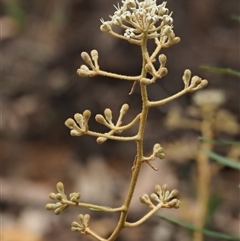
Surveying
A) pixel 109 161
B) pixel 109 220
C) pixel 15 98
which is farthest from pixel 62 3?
pixel 109 220

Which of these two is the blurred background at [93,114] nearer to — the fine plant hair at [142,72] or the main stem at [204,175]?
the main stem at [204,175]

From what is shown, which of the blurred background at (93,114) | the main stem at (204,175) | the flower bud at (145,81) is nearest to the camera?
the flower bud at (145,81)

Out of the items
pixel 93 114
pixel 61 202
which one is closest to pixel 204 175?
pixel 61 202

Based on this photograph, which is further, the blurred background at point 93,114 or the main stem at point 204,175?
the blurred background at point 93,114

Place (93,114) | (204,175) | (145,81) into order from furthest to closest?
(93,114) < (204,175) < (145,81)

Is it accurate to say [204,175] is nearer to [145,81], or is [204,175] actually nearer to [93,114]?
[145,81]

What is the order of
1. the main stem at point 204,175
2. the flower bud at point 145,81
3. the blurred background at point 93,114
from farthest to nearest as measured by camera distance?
the blurred background at point 93,114
the main stem at point 204,175
the flower bud at point 145,81

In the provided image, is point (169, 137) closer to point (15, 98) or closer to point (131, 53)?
point (131, 53)

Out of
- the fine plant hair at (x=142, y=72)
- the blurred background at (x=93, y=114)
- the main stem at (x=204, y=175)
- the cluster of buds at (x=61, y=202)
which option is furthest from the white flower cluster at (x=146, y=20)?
the blurred background at (x=93, y=114)

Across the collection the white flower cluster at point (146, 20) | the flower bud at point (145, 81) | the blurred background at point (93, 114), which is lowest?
the flower bud at point (145, 81)
